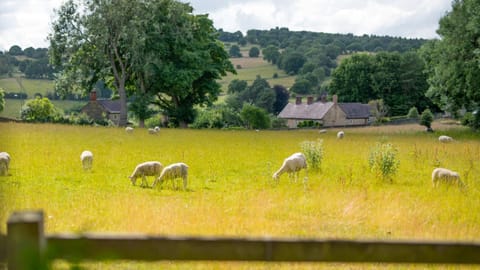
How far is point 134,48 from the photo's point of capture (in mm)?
49812

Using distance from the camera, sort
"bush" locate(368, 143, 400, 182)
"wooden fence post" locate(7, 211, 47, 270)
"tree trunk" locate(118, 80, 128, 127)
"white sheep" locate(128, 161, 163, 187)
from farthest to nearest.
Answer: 1. "tree trunk" locate(118, 80, 128, 127)
2. "bush" locate(368, 143, 400, 182)
3. "white sheep" locate(128, 161, 163, 187)
4. "wooden fence post" locate(7, 211, 47, 270)

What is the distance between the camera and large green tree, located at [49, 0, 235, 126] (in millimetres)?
50438

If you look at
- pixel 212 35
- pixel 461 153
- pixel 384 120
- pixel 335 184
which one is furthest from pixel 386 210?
pixel 384 120

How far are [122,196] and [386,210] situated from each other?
6627 mm

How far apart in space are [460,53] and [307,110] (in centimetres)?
5915

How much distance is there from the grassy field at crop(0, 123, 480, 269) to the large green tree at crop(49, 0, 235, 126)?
26.9m

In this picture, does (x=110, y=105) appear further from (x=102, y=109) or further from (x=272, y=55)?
(x=272, y=55)

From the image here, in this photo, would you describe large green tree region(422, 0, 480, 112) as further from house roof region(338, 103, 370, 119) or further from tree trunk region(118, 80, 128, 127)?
house roof region(338, 103, 370, 119)

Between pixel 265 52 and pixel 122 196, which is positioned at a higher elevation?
pixel 265 52

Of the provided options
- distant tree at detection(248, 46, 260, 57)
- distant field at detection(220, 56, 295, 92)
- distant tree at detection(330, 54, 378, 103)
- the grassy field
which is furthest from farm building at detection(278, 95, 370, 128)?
distant tree at detection(248, 46, 260, 57)

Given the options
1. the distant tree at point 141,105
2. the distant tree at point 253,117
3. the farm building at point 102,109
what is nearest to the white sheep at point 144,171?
the distant tree at point 141,105

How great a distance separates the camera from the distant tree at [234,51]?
18288cm

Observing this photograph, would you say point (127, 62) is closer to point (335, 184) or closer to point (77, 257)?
point (335, 184)

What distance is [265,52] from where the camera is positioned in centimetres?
17450
